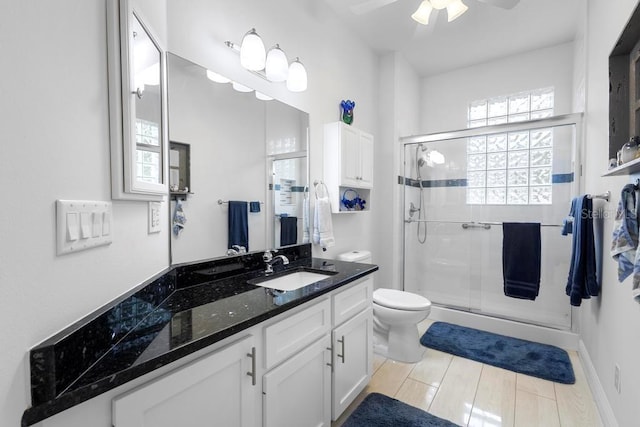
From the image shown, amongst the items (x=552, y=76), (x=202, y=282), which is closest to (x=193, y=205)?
(x=202, y=282)

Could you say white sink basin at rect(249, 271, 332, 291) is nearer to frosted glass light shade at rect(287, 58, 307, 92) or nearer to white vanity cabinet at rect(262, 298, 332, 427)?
white vanity cabinet at rect(262, 298, 332, 427)

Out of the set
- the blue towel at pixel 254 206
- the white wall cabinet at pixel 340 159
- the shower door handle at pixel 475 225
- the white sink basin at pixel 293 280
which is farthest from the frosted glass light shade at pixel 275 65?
the shower door handle at pixel 475 225

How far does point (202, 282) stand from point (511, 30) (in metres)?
3.45

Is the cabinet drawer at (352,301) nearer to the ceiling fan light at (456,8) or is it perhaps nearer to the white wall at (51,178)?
the white wall at (51,178)

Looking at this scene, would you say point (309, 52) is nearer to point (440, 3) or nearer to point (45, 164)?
point (440, 3)

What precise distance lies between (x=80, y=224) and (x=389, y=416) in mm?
1765

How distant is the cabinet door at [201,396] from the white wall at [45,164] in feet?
0.75

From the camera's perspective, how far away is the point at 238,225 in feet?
5.78

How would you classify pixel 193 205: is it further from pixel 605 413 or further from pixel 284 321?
pixel 605 413

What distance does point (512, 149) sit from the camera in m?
3.10

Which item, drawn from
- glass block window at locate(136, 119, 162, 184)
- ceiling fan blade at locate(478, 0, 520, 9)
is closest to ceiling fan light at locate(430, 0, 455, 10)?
ceiling fan blade at locate(478, 0, 520, 9)

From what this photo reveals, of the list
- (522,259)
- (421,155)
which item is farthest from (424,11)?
(522,259)

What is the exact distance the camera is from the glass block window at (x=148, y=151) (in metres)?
1.04

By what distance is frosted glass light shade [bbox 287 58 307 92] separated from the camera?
6.58 feet
